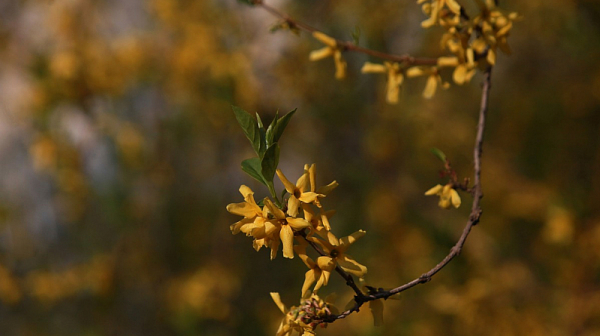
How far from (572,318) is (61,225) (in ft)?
8.92

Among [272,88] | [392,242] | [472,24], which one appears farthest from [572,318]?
[272,88]

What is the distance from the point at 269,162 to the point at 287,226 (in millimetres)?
74

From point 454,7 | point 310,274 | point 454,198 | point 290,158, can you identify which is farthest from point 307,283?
point 290,158

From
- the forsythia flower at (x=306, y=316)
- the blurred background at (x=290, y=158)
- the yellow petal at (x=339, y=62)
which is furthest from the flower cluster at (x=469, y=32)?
the blurred background at (x=290, y=158)

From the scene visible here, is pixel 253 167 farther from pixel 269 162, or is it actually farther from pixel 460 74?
pixel 460 74

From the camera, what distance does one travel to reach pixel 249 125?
61cm

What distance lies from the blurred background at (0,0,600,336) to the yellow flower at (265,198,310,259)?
3.78 feet

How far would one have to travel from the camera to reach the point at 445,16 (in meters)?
0.88

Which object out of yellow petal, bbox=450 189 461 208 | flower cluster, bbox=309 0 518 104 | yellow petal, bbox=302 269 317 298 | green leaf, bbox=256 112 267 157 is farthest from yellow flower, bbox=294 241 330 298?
flower cluster, bbox=309 0 518 104

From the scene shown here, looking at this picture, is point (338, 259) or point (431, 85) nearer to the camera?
point (338, 259)

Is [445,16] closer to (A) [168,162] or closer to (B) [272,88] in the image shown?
(B) [272,88]

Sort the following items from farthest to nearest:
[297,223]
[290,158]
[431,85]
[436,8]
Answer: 1. [290,158]
2. [431,85]
3. [436,8]
4. [297,223]

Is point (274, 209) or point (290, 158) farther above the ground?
point (274, 209)

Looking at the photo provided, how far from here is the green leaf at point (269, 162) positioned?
59 cm
